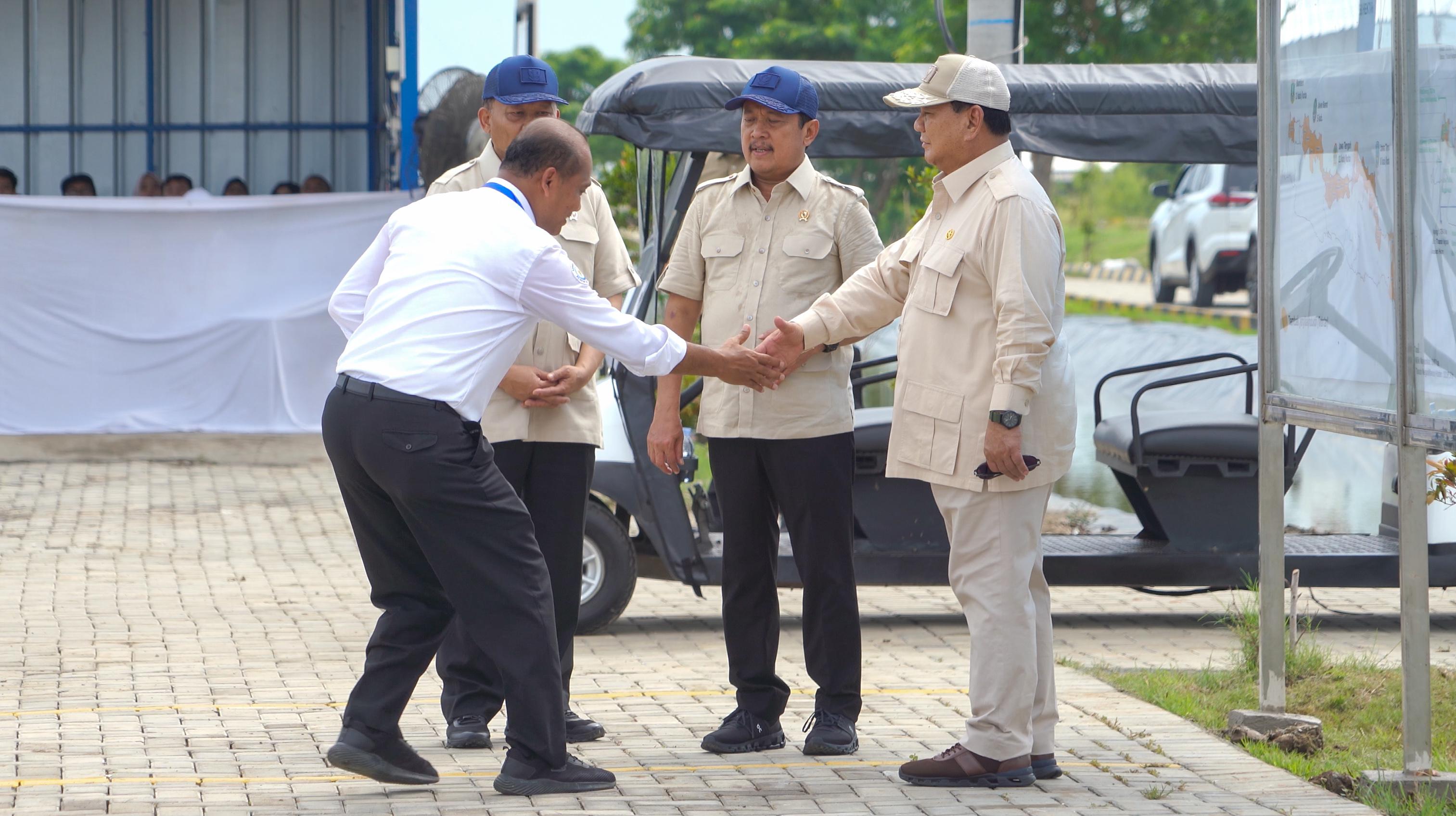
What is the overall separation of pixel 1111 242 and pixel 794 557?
50.8 meters

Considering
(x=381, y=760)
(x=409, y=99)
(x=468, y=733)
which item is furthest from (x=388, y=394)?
(x=409, y=99)

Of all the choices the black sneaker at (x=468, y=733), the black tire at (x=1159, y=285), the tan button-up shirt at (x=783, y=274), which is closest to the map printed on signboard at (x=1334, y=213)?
the tan button-up shirt at (x=783, y=274)

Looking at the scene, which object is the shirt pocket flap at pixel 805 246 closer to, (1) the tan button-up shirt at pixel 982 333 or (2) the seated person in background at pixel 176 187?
(1) the tan button-up shirt at pixel 982 333

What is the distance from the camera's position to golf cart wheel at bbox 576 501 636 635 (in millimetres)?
7301

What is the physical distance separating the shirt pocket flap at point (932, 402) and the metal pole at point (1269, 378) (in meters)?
1.22

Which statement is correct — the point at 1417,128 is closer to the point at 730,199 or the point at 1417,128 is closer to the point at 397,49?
the point at 730,199

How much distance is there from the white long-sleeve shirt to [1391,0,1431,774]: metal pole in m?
1.92

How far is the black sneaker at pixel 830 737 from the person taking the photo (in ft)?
16.8

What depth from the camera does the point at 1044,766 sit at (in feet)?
16.0

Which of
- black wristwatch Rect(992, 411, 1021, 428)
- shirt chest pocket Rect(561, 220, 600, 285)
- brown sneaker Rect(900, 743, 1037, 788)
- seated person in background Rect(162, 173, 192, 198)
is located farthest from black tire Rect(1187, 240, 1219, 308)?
black wristwatch Rect(992, 411, 1021, 428)

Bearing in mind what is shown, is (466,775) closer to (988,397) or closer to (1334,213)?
(988,397)

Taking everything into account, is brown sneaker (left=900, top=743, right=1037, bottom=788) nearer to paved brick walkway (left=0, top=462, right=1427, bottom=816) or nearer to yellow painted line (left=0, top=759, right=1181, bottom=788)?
paved brick walkway (left=0, top=462, right=1427, bottom=816)

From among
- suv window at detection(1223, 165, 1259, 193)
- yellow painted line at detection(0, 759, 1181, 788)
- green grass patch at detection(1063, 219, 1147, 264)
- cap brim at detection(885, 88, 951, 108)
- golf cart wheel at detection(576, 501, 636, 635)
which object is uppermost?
green grass patch at detection(1063, 219, 1147, 264)

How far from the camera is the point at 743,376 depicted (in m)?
4.90
